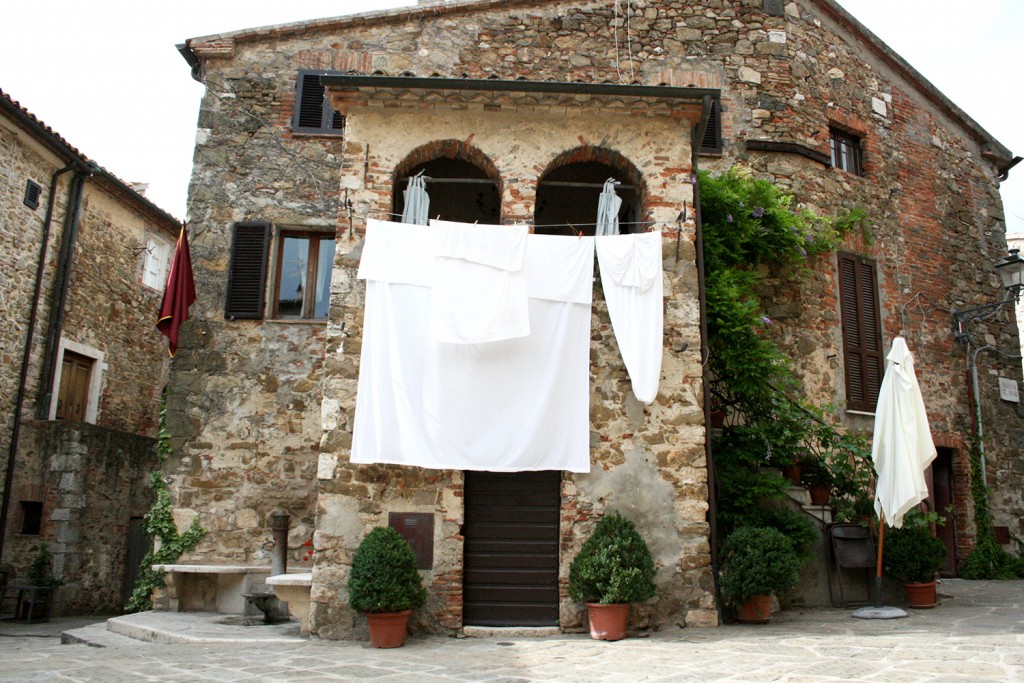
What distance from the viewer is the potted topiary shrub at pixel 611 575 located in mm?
7434

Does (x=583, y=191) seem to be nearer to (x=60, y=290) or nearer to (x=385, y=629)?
(x=385, y=629)

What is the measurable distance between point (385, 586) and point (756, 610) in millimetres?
3594

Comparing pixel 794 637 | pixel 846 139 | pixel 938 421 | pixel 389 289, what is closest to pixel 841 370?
pixel 938 421

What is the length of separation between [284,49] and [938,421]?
11206 mm

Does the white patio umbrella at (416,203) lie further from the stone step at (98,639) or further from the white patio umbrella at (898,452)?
the white patio umbrella at (898,452)

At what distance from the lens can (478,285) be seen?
8.12m

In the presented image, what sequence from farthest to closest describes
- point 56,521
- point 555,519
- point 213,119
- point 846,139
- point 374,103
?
point 846,139 → point 56,521 → point 213,119 → point 374,103 → point 555,519

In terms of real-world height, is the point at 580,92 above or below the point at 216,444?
above

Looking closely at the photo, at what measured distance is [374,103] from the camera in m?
8.73

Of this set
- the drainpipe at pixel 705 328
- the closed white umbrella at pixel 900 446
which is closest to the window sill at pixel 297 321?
the drainpipe at pixel 705 328

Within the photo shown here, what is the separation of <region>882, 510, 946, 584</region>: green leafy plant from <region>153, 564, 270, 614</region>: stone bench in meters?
7.13

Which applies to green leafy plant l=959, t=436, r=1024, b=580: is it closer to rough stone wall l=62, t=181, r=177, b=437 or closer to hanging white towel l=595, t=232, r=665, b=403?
hanging white towel l=595, t=232, r=665, b=403

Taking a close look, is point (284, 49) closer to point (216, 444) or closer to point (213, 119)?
point (213, 119)

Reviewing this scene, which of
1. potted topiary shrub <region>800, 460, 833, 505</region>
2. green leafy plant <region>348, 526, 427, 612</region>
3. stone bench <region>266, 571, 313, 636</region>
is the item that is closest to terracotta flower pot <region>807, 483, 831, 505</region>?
potted topiary shrub <region>800, 460, 833, 505</region>
